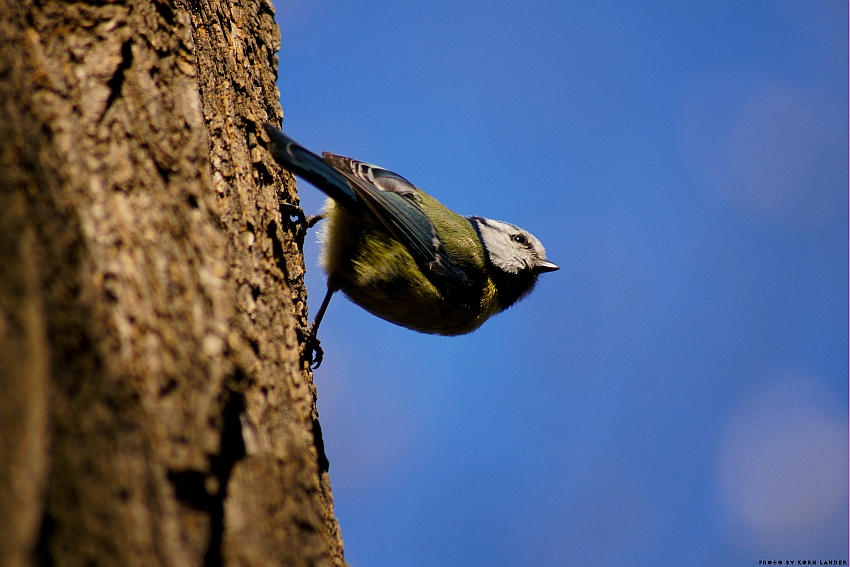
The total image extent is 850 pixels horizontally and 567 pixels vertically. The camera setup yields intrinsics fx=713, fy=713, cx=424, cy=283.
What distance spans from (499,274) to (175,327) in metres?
3.22

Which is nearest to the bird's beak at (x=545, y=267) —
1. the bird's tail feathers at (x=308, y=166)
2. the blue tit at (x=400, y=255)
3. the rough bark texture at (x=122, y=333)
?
the blue tit at (x=400, y=255)

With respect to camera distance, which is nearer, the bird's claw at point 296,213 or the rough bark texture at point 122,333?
the rough bark texture at point 122,333

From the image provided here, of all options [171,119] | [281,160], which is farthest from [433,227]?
[171,119]

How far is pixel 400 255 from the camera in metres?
3.75

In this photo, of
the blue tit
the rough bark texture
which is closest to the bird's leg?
the blue tit

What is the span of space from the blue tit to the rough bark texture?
1.61m

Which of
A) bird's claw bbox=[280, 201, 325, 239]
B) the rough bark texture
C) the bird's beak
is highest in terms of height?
the bird's beak

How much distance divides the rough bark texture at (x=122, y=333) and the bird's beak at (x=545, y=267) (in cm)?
294

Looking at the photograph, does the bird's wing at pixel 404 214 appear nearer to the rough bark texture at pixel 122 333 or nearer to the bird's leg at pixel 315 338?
the bird's leg at pixel 315 338

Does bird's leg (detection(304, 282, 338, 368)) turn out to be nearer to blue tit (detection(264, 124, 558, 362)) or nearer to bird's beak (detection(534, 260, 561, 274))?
blue tit (detection(264, 124, 558, 362))

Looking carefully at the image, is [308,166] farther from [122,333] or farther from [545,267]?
[545,267]

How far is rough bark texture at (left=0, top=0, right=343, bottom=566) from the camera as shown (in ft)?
3.81

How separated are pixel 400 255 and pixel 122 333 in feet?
8.14

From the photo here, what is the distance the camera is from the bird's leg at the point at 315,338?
303 centimetres
